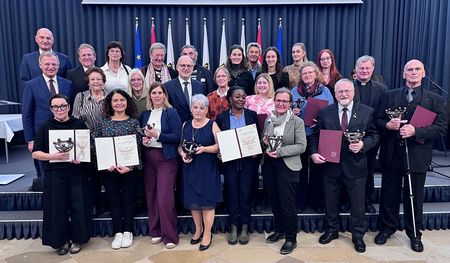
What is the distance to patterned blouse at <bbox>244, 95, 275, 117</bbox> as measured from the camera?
3.33 m

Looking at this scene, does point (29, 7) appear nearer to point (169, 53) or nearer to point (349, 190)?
point (169, 53)

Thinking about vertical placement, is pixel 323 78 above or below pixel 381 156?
above

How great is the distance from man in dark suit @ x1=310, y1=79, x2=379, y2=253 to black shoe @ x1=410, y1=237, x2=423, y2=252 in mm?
417

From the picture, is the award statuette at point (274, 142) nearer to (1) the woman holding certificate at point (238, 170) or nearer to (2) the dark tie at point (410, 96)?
(1) the woman holding certificate at point (238, 170)

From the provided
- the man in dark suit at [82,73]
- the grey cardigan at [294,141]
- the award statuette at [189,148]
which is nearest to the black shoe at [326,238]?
the grey cardigan at [294,141]

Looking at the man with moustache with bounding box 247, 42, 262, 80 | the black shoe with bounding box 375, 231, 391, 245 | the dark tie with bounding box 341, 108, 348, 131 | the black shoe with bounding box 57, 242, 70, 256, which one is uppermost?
the man with moustache with bounding box 247, 42, 262, 80

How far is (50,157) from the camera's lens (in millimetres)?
2932

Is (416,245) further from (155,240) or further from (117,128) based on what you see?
(117,128)

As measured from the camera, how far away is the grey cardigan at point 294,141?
3043mm

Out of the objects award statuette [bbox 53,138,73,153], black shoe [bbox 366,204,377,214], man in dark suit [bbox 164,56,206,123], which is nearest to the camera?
award statuette [bbox 53,138,73,153]

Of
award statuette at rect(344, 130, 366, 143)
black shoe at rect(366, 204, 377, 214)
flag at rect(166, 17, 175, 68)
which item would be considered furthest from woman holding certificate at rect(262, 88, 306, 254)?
flag at rect(166, 17, 175, 68)

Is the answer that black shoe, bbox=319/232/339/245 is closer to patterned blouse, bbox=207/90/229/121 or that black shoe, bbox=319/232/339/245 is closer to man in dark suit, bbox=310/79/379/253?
man in dark suit, bbox=310/79/379/253

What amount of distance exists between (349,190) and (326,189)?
0.63 ft

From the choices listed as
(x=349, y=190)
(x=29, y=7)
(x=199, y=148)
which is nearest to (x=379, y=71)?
(x=349, y=190)
